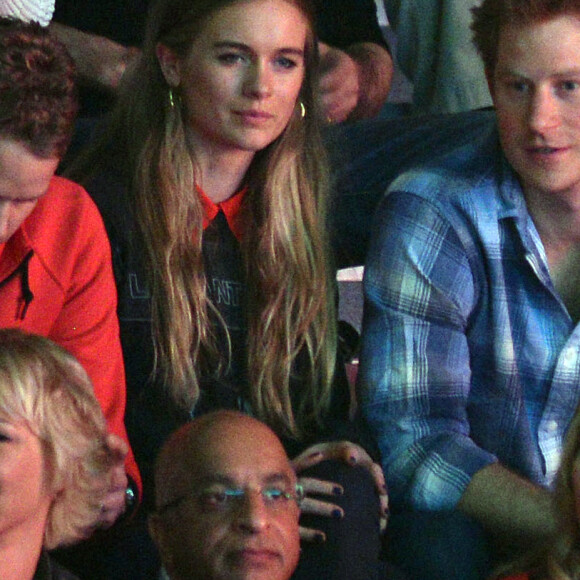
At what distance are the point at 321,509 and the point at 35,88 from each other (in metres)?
0.65

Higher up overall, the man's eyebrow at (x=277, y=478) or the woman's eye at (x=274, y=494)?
the man's eyebrow at (x=277, y=478)

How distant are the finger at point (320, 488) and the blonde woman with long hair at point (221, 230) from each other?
6.5 inches

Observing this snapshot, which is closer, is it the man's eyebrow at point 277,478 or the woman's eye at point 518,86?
the man's eyebrow at point 277,478

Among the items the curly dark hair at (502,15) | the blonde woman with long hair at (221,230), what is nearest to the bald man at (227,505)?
the blonde woman with long hair at (221,230)

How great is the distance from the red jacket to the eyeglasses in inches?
8.5

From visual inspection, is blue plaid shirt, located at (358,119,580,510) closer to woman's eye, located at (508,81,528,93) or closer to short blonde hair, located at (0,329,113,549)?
woman's eye, located at (508,81,528,93)

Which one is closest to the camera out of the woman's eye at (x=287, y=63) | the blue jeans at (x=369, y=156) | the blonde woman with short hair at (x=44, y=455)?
the blonde woman with short hair at (x=44, y=455)

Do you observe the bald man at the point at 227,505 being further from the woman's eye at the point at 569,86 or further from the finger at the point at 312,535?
the woman's eye at the point at 569,86

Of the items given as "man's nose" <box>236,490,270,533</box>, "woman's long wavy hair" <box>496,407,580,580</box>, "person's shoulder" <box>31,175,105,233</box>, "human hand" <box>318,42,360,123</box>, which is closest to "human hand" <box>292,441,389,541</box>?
"man's nose" <box>236,490,270,533</box>

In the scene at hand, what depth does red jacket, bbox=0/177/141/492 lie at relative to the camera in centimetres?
174

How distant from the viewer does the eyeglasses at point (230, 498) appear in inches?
61.7

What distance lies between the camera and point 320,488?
5.54 ft

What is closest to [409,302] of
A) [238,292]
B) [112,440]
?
[238,292]

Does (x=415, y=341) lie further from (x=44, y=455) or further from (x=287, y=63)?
(x=44, y=455)
